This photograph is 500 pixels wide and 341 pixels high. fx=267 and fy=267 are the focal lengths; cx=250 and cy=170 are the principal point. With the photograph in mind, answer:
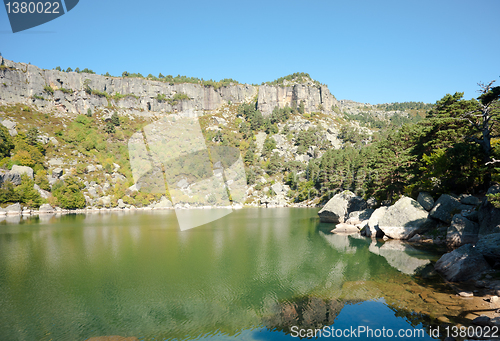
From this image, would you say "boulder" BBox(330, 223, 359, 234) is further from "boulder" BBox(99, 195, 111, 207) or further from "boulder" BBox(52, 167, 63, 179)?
"boulder" BBox(52, 167, 63, 179)

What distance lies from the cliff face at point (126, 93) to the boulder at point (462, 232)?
163866 mm

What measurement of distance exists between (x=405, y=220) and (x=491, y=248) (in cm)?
1333

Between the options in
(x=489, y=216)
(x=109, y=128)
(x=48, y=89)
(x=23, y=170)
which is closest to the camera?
(x=489, y=216)

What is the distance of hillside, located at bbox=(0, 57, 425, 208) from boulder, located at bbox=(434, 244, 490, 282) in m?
55.0

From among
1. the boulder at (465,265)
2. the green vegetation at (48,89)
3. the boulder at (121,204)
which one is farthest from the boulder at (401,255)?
the green vegetation at (48,89)

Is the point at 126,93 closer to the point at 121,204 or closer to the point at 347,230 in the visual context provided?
the point at 121,204

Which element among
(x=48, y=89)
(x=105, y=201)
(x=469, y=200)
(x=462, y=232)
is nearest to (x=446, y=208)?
(x=469, y=200)

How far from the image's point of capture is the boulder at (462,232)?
19.9 metres

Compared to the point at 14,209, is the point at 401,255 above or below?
above

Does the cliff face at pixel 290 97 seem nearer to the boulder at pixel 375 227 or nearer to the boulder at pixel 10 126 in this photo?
the boulder at pixel 10 126

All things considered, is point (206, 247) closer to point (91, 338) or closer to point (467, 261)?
point (91, 338)

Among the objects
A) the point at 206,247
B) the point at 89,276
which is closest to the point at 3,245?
the point at 89,276

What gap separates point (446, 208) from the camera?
960 inches

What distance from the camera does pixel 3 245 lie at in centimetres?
2892
